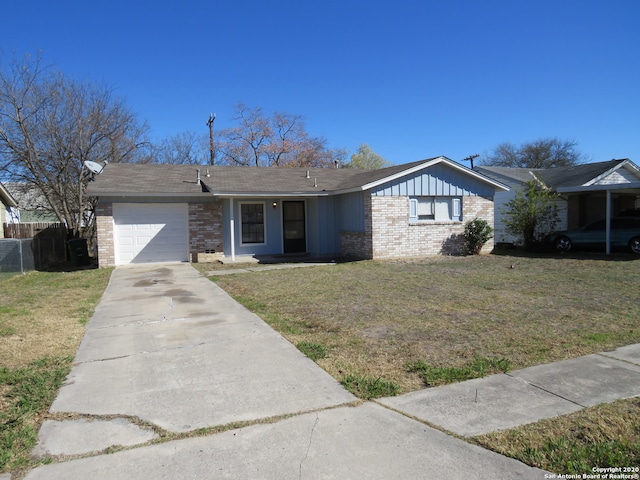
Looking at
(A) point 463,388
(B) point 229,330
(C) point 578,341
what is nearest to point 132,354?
(B) point 229,330

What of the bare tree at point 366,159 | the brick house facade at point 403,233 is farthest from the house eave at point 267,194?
the bare tree at point 366,159

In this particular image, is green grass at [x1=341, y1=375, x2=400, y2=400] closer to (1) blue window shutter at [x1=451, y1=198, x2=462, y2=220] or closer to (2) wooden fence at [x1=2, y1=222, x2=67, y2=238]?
(1) blue window shutter at [x1=451, y1=198, x2=462, y2=220]

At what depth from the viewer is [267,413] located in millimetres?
3715

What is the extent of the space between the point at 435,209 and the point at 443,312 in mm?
9520

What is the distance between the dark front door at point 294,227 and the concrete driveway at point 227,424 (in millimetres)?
11597

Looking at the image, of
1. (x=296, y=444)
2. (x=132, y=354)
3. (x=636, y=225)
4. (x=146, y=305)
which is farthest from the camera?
(x=636, y=225)

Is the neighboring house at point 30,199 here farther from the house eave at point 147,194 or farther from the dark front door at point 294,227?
the dark front door at point 294,227

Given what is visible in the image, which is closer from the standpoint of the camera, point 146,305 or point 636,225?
point 146,305

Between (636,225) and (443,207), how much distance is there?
6.54m


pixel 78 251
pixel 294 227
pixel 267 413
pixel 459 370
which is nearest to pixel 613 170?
pixel 294 227

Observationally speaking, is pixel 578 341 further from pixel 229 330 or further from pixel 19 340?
pixel 19 340

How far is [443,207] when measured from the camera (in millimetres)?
16281

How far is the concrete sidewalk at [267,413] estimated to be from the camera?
2941mm

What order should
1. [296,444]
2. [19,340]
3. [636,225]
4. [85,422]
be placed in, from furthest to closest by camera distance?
[636,225], [19,340], [85,422], [296,444]
